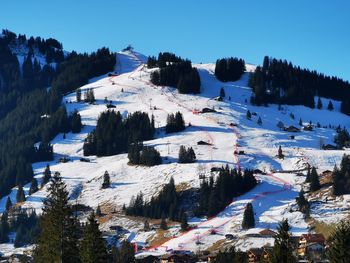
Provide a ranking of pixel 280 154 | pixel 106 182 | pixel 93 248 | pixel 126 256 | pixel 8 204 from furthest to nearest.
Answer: pixel 280 154
pixel 8 204
pixel 106 182
pixel 126 256
pixel 93 248

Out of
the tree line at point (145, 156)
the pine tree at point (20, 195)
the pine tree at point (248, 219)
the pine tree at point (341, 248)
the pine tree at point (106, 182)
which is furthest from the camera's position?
the tree line at point (145, 156)

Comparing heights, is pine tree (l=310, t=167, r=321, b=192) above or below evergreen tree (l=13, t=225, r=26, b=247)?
above

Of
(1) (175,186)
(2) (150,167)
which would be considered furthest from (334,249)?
(2) (150,167)

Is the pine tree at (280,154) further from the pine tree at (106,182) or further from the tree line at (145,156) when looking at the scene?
the pine tree at (106,182)

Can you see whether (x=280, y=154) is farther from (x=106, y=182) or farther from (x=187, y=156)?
(x=106, y=182)

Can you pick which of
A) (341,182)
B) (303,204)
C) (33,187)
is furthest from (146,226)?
(33,187)

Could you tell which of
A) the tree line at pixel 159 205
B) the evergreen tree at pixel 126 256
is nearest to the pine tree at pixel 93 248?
the evergreen tree at pixel 126 256

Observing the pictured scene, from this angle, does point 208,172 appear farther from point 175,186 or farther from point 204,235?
point 204,235

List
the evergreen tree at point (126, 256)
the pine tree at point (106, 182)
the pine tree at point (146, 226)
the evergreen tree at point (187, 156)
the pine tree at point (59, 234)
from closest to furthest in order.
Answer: the pine tree at point (59, 234)
the evergreen tree at point (126, 256)
the pine tree at point (146, 226)
the pine tree at point (106, 182)
the evergreen tree at point (187, 156)

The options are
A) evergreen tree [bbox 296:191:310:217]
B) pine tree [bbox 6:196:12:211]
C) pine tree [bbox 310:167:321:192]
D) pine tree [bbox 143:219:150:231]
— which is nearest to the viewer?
evergreen tree [bbox 296:191:310:217]

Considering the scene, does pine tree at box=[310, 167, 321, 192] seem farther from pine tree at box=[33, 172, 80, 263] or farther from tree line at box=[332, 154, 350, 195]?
pine tree at box=[33, 172, 80, 263]

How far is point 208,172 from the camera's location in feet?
577

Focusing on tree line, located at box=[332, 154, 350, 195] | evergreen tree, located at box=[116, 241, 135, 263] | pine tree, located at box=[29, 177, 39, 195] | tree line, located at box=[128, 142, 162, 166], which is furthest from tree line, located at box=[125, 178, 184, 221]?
evergreen tree, located at box=[116, 241, 135, 263]

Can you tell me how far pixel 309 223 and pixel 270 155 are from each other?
59619 mm
